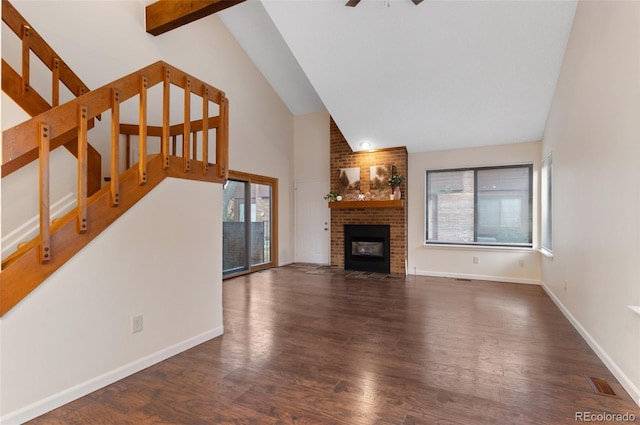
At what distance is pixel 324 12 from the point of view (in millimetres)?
3920

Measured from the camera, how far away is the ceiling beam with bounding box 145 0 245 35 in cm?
400

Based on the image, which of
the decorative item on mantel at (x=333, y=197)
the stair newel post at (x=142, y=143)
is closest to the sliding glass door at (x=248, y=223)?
the decorative item on mantel at (x=333, y=197)

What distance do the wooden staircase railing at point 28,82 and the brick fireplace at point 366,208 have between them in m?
4.54

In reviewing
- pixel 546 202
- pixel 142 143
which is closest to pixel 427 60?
pixel 546 202

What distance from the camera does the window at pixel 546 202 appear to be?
183 inches

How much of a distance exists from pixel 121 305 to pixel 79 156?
41.6 inches

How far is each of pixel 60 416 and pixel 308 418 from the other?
1436mm

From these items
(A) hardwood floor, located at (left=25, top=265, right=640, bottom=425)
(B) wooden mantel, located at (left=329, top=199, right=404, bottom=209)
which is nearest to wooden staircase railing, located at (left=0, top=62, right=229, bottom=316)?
(A) hardwood floor, located at (left=25, top=265, right=640, bottom=425)

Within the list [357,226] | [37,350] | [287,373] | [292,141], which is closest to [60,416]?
[37,350]

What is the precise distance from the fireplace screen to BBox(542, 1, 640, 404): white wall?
3.18 meters

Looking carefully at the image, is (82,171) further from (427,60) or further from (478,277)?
(478,277)

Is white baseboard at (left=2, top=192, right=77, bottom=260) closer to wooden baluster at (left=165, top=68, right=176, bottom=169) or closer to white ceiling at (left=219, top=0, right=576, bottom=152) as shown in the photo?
wooden baluster at (left=165, top=68, right=176, bottom=169)

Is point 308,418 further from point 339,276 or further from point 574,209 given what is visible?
point 339,276

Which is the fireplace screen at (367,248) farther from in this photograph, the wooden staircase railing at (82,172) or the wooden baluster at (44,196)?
the wooden baluster at (44,196)
